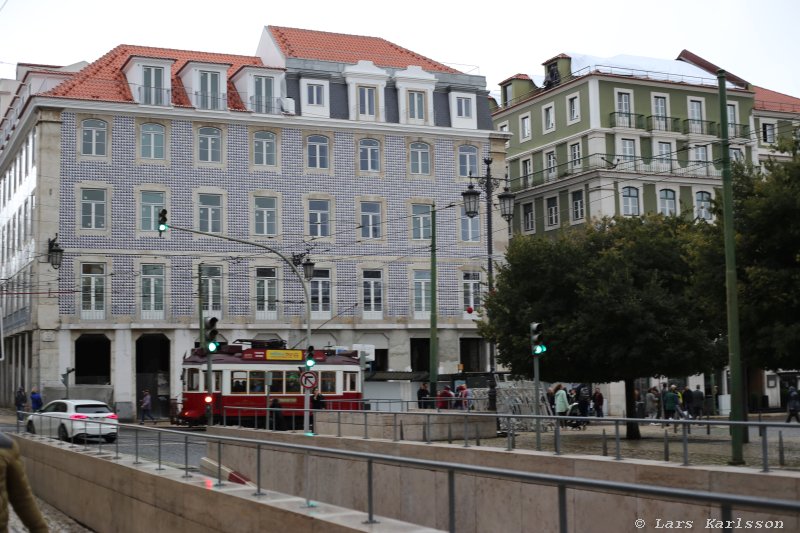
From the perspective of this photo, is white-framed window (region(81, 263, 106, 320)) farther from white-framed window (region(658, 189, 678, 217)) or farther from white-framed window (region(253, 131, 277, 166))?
white-framed window (region(658, 189, 678, 217))

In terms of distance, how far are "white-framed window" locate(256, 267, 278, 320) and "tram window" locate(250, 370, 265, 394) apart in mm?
11474

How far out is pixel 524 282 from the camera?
34031mm

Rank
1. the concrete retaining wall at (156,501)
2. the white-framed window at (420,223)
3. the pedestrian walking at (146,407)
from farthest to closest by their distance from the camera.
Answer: the white-framed window at (420,223), the pedestrian walking at (146,407), the concrete retaining wall at (156,501)

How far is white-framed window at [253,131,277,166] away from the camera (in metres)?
56.5

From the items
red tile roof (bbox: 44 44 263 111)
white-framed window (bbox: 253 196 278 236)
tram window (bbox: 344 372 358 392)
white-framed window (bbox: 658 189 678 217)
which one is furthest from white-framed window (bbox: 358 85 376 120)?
white-framed window (bbox: 658 189 678 217)

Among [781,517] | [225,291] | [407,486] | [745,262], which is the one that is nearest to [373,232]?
[225,291]

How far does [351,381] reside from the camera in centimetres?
4647

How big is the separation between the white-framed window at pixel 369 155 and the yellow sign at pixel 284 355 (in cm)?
1560

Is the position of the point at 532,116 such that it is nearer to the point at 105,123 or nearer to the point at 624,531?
the point at 105,123

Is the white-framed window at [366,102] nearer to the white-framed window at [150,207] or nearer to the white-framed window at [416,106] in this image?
the white-framed window at [416,106]

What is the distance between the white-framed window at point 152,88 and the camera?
179 feet

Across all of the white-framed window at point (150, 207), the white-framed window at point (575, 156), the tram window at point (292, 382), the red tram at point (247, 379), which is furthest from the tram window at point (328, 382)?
→ the white-framed window at point (575, 156)

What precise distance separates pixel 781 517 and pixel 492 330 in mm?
28507

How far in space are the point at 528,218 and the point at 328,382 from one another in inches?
1013
